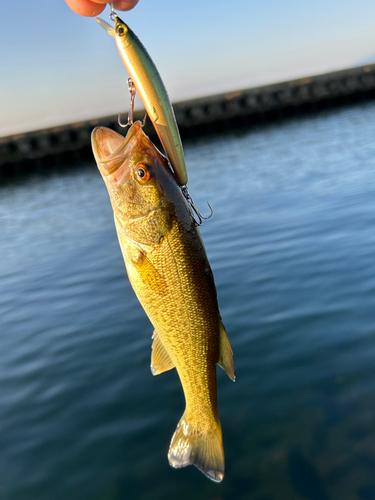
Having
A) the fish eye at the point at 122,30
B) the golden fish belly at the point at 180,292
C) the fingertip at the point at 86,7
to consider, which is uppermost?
the fingertip at the point at 86,7

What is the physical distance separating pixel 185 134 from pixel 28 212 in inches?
1160

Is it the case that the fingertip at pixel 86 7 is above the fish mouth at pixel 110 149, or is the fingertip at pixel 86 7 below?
above

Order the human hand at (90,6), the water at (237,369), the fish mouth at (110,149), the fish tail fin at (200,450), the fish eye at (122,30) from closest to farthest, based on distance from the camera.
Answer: the fish eye at (122,30), the human hand at (90,6), the fish mouth at (110,149), the fish tail fin at (200,450), the water at (237,369)

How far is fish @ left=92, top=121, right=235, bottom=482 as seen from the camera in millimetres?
2672

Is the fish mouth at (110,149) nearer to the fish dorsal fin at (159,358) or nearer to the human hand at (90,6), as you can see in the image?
the human hand at (90,6)

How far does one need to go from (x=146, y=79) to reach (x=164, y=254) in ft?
3.07

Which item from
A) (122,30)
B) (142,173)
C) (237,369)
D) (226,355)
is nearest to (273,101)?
(237,369)

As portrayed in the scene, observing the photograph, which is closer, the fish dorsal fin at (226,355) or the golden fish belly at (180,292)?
the golden fish belly at (180,292)

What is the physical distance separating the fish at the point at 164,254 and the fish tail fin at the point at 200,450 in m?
0.02

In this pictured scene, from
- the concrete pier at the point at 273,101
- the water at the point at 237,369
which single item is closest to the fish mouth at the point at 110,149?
the water at the point at 237,369

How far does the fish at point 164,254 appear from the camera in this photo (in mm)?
2672

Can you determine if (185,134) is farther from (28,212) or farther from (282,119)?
(28,212)

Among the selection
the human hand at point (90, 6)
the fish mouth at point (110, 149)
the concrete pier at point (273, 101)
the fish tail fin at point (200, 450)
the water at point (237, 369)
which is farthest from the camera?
the concrete pier at point (273, 101)

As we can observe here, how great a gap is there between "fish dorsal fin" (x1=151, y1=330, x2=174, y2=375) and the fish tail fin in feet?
1.18
